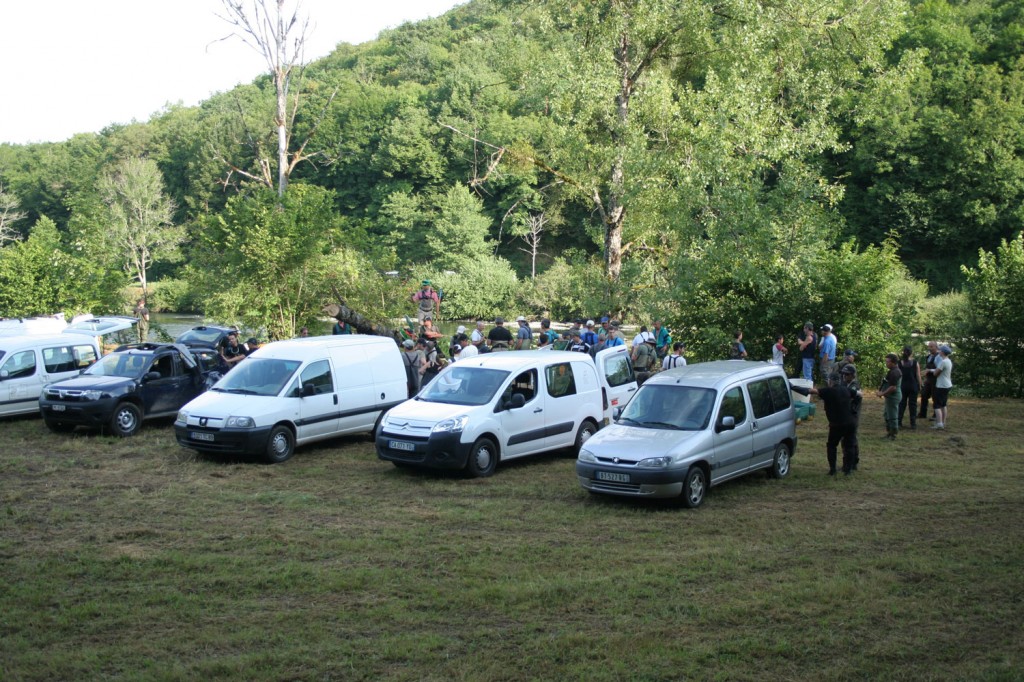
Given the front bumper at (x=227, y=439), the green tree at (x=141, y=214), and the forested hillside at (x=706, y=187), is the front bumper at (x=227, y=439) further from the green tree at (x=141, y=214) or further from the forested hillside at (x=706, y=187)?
the green tree at (x=141, y=214)

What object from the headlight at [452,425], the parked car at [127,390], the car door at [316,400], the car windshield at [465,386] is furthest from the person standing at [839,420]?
the parked car at [127,390]

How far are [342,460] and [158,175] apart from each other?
242 feet

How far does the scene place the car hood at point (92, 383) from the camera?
15.6 metres

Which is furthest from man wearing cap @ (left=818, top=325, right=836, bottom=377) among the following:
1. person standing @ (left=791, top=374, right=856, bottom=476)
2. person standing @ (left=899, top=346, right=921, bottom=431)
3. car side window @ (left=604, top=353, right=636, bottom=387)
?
person standing @ (left=791, top=374, right=856, bottom=476)

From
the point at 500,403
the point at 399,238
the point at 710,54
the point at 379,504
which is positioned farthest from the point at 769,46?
the point at 399,238

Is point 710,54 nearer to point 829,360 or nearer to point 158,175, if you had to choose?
point 829,360

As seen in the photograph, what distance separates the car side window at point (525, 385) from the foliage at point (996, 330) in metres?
14.3

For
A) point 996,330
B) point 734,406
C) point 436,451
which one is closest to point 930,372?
point 996,330

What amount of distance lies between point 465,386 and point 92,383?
712 cm

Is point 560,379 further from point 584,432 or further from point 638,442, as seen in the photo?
point 638,442

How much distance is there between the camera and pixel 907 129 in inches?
1987

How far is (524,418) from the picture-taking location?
44.0 ft

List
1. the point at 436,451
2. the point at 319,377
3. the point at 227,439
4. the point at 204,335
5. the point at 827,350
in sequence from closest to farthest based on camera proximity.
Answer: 1. the point at 436,451
2. the point at 227,439
3. the point at 319,377
4. the point at 827,350
5. the point at 204,335

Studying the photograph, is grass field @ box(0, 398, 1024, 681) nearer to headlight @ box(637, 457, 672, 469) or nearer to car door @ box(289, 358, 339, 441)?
headlight @ box(637, 457, 672, 469)
